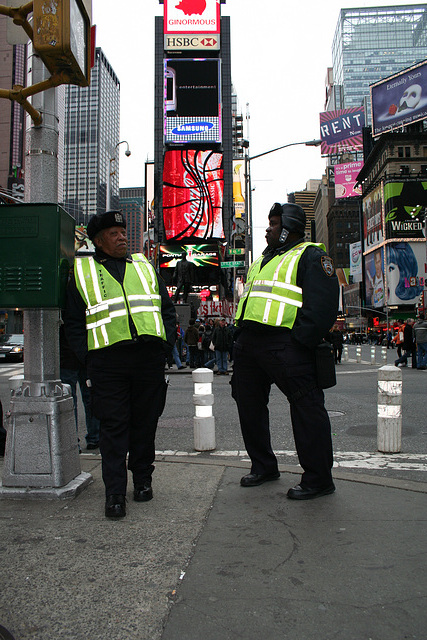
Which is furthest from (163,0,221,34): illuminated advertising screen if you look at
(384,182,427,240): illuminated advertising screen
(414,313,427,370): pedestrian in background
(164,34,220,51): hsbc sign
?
(414,313,427,370): pedestrian in background

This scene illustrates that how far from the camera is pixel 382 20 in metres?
190

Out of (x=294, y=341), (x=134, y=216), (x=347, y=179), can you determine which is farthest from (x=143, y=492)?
(x=347, y=179)

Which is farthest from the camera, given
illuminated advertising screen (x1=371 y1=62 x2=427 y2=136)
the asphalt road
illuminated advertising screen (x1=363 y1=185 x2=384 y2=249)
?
illuminated advertising screen (x1=363 y1=185 x2=384 y2=249)

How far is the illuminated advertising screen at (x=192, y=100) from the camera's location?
5934 centimetres

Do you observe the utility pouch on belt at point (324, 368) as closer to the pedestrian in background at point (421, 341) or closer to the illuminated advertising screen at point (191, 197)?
the pedestrian in background at point (421, 341)

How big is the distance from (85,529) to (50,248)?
1809 millimetres

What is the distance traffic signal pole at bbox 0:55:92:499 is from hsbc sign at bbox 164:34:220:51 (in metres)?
62.7

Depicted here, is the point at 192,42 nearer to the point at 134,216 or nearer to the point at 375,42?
the point at 134,216

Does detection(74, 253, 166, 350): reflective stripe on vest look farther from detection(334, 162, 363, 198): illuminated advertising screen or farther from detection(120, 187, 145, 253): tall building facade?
detection(334, 162, 363, 198): illuminated advertising screen

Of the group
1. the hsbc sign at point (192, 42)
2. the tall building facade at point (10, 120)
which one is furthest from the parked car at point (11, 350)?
the tall building facade at point (10, 120)

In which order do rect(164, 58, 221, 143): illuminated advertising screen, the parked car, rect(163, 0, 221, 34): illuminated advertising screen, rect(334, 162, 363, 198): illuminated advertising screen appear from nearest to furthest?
the parked car → rect(164, 58, 221, 143): illuminated advertising screen → rect(163, 0, 221, 34): illuminated advertising screen → rect(334, 162, 363, 198): illuminated advertising screen

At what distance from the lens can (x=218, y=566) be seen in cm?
264

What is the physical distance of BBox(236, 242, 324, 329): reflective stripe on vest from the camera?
3734 millimetres

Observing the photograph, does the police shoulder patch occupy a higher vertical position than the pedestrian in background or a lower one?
higher
